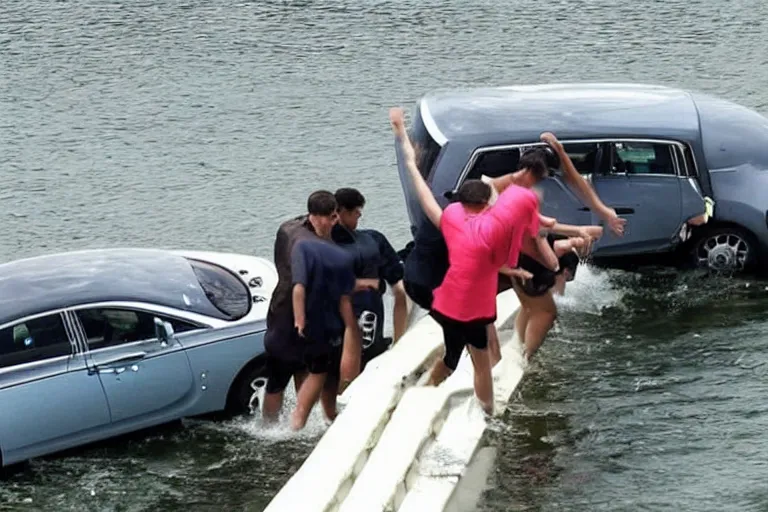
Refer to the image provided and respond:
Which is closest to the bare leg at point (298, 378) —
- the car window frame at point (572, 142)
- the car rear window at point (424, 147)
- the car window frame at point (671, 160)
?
the car window frame at point (572, 142)

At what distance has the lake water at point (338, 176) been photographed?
35.5 ft

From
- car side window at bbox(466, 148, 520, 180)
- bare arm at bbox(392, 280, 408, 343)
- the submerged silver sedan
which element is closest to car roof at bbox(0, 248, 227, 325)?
the submerged silver sedan

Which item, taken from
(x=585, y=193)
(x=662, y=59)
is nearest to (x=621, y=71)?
(x=662, y=59)

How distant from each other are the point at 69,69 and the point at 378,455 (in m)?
21.9

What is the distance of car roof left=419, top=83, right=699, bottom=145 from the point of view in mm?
14664

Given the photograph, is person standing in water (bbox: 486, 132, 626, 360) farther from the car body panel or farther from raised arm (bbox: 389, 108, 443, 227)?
the car body panel

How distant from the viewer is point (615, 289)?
15.0 m

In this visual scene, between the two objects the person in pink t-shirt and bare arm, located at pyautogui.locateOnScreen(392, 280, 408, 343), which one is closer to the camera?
the person in pink t-shirt

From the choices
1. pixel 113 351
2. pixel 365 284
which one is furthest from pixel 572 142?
pixel 113 351

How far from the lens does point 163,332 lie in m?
11.3

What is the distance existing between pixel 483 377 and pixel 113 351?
2894mm

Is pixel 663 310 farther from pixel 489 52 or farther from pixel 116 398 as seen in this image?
pixel 489 52

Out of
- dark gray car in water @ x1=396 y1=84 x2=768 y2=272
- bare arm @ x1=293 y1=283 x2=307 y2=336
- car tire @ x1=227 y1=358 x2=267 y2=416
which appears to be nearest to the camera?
bare arm @ x1=293 y1=283 x2=307 y2=336

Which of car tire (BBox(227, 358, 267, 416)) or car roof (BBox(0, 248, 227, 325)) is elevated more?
car roof (BBox(0, 248, 227, 325))
